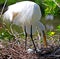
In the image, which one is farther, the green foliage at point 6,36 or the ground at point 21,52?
the green foliage at point 6,36

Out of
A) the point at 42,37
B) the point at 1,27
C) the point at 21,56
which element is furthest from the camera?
the point at 42,37

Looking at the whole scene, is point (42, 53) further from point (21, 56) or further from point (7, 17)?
point (7, 17)

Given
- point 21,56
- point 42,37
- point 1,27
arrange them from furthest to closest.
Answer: point 42,37 → point 1,27 → point 21,56

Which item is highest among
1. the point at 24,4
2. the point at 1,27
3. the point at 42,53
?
the point at 24,4

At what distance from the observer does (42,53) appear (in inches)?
201

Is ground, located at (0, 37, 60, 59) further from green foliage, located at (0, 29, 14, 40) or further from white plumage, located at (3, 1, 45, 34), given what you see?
white plumage, located at (3, 1, 45, 34)

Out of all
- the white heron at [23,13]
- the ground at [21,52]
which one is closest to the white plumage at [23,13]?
the white heron at [23,13]

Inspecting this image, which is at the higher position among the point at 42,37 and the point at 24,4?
the point at 24,4

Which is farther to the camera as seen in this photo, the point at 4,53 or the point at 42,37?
the point at 42,37

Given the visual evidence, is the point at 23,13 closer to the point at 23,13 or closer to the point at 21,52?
the point at 23,13

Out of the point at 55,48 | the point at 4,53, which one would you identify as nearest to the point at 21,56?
the point at 4,53

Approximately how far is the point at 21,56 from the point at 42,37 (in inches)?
36.4

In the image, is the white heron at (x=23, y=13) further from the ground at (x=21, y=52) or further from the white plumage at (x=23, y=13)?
the ground at (x=21, y=52)

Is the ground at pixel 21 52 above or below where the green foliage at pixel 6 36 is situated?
below
